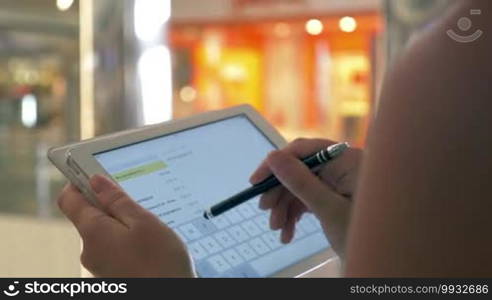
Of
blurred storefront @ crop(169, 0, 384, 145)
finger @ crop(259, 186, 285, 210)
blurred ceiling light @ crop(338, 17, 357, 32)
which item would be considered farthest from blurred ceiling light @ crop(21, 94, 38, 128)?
blurred ceiling light @ crop(338, 17, 357, 32)

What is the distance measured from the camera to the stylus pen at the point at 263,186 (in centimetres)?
70

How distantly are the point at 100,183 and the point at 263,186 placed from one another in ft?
0.58

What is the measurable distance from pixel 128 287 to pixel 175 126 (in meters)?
0.21

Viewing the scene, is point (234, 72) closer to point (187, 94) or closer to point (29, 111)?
point (187, 94)

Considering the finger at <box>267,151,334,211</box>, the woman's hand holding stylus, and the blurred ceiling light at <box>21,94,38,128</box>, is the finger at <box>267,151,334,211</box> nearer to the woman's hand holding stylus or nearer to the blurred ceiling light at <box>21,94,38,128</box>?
the woman's hand holding stylus

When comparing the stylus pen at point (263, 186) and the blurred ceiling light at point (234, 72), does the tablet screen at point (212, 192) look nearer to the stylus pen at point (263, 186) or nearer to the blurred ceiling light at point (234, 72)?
the stylus pen at point (263, 186)

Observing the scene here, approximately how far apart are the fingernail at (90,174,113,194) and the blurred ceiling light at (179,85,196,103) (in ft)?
9.11

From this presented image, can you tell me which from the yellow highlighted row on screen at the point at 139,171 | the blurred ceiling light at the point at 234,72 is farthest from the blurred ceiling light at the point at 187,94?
the yellow highlighted row on screen at the point at 139,171

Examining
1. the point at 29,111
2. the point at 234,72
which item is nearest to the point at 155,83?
the point at 29,111

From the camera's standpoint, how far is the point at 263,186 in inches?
28.7

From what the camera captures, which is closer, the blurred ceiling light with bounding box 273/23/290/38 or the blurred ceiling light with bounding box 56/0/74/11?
the blurred ceiling light with bounding box 56/0/74/11

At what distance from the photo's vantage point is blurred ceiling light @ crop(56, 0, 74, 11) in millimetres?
1502

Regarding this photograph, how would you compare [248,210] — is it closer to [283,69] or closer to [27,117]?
[27,117]

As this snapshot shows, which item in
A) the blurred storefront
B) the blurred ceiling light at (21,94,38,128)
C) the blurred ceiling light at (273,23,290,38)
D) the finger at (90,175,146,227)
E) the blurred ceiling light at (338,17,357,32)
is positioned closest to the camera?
the finger at (90,175,146,227)
